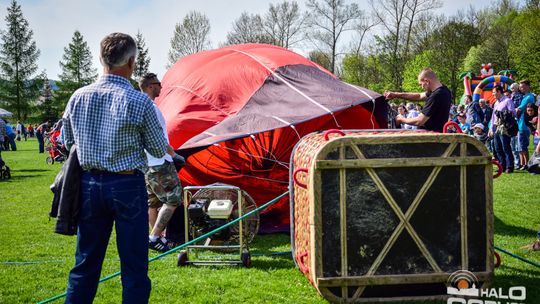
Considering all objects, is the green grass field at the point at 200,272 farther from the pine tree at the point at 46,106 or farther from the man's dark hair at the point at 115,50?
the pine tree at the point at 46,106

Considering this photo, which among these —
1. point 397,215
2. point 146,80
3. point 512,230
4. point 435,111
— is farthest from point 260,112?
point 512,230

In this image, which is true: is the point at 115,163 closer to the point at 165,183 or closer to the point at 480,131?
the point at 165,183

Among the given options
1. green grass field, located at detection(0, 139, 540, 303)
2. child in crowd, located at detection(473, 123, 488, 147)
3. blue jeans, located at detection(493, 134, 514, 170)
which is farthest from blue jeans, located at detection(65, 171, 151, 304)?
child in crowd, located at detection(473, 123, 488, 147)

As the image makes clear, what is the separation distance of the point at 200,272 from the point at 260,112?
2.64m

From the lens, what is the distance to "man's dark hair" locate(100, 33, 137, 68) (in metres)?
3.14

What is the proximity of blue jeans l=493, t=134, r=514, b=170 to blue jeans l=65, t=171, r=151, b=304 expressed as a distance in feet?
34.9

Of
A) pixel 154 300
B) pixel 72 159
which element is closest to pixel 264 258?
pixel 154 300

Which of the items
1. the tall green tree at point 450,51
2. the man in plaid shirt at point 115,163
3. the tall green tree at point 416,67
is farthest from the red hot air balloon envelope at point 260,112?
the tall green tree at point 450,51

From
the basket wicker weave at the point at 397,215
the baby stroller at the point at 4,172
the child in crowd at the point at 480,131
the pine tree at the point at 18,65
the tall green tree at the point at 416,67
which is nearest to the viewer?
the basket wicker weave at the point at 397,215

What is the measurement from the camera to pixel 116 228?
318 centimetres

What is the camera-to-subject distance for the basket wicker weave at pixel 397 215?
4.00 metres

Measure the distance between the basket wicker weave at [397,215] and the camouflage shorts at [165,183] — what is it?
6.93 ft

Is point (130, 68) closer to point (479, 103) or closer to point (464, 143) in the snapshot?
point (464, 143)

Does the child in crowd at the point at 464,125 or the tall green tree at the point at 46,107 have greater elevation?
the tall green tree at the point at 46,107
